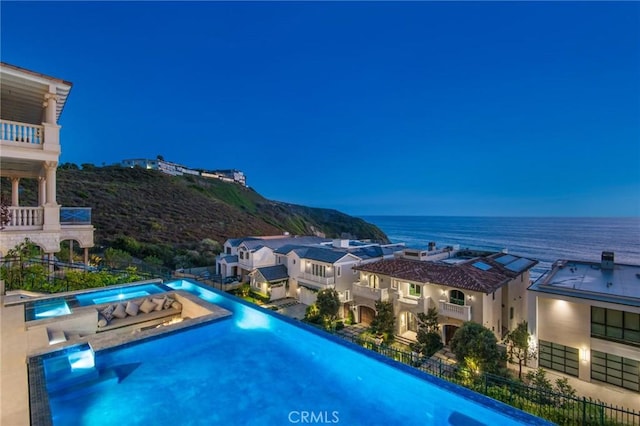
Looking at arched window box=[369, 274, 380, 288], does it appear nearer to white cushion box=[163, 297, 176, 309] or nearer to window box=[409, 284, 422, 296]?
window box=[409, 284, 422, 296]

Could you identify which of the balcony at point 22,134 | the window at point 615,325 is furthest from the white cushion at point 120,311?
the window at point 615,325

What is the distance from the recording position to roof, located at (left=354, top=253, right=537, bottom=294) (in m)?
15.7

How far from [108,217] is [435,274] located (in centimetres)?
3608

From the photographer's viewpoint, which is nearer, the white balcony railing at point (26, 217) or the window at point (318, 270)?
the white balcony railing at point (26, 217)

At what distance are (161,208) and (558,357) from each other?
46.7 metres

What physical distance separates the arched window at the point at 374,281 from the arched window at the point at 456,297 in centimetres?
501

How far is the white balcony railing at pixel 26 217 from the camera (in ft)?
30.8

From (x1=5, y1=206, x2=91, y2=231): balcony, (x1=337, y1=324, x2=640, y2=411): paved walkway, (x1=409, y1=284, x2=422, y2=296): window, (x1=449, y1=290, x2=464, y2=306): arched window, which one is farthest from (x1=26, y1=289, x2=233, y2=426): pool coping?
(x1=337, y1=324, x2=640, y2=411): paved walkway

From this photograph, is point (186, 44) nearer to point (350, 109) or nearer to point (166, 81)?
point (166, 81)

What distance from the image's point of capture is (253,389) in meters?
5.10

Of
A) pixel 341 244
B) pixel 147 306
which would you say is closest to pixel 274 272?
pixel 341 244

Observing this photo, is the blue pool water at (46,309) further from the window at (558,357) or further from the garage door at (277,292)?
the garage door at (277,292)

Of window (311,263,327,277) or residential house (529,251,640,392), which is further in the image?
window (311,263,327,277)

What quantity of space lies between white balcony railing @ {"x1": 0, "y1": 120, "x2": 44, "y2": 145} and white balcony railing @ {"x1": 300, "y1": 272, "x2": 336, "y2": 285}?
17.6 metres
